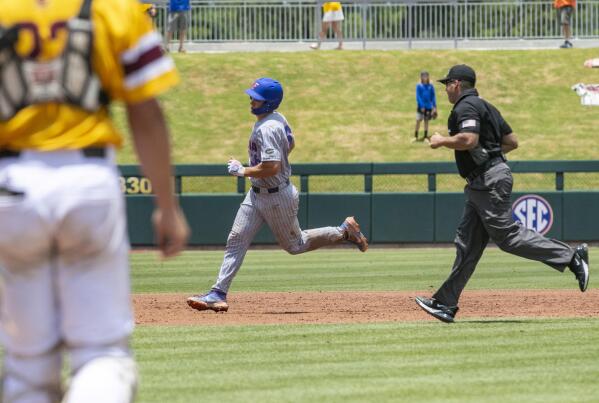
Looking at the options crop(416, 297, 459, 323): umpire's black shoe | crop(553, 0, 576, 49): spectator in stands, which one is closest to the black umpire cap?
crop(416, 297, 459, 323): umpire's black shoe

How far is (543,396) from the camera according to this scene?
257 inches

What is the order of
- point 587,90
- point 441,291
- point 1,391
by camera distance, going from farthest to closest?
1. point 587,90
2. point 441,291
3. point 1,391

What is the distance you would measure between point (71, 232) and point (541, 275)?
39.5 feet

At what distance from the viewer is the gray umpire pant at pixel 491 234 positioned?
383 inches

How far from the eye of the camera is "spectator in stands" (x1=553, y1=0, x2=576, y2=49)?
34.7 meters

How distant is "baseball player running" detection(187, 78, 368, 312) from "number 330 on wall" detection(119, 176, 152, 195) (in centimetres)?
1024

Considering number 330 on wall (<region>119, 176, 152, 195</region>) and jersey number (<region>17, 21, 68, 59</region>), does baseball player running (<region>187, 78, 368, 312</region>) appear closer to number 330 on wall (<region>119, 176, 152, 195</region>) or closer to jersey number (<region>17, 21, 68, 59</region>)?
jersey number (<region>17, 21, 68, 59</region>)

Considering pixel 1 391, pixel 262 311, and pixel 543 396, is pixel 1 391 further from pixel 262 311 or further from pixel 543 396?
pixel 262 311

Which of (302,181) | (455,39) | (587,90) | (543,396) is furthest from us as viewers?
(455,39)

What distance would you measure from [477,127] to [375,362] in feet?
8.41

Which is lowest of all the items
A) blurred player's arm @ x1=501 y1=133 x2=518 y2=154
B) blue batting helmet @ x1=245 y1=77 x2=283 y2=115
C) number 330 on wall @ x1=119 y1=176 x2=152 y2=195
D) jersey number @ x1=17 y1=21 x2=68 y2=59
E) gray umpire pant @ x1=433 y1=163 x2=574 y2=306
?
number 330 on wall @ x1=119 y1=176 x2=152 y2=195

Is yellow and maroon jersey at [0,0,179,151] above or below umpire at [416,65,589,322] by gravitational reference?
above

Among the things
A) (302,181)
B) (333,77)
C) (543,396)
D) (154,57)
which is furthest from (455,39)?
(154,57)

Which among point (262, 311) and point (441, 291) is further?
point (262, 311)
